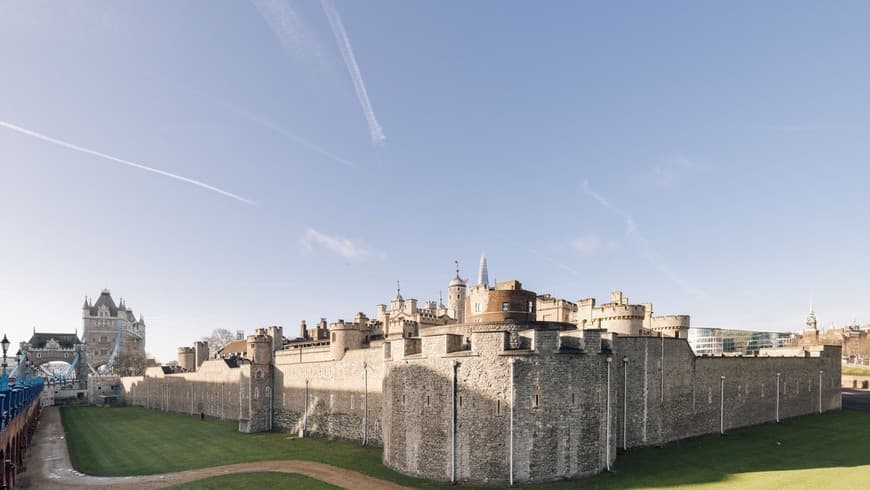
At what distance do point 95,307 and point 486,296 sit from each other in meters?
149

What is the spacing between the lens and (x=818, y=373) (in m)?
51.8

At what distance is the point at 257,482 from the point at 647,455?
2353cm

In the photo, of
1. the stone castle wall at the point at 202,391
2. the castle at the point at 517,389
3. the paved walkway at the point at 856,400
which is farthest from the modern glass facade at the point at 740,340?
the stone castle wall at the point at 202,391

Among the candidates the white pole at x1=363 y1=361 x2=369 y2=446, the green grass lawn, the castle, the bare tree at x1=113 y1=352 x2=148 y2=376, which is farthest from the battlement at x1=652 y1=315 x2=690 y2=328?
the bare tree at x1=113 y1=352 x2=148 y2=376

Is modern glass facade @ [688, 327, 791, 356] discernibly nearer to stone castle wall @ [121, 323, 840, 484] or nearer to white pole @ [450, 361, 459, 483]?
stone castle wall @ [121, 323, 840, 484]

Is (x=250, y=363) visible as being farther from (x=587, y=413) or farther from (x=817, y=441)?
(x=817, y=441)

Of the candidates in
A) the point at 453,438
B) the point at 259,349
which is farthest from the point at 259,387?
the point at 453,438

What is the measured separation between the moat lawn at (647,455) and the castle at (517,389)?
4.82 feet

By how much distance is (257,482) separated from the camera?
28.4 metres

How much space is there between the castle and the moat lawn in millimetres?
1469

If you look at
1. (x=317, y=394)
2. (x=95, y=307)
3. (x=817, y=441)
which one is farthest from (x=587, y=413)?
(x=95, y=307)

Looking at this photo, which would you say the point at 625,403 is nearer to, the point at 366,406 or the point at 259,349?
the point at 366,406

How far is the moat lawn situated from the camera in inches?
1040

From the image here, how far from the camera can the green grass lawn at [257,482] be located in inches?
1083
